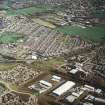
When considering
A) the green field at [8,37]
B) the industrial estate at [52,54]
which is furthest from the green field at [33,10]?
the green field at [8,37]

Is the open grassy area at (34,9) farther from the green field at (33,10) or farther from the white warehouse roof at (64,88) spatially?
the white warehouse roof at (64,88)

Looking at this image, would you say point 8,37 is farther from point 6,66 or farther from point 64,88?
point 64,88

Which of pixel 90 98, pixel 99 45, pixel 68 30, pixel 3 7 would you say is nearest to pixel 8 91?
pixel 90 98

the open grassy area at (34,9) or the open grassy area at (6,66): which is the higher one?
the open grassy area at (34,9)

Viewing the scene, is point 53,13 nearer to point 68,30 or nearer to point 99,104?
point 68,30

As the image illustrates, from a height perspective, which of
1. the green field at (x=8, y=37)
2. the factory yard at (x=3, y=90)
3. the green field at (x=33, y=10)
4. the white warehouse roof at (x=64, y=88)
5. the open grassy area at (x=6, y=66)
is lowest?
the factory yard at (x=3, y=90)

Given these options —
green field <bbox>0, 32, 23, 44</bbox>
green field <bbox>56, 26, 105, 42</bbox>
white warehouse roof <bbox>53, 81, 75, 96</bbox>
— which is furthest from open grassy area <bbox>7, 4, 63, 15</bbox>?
white warehouse roof <bbox>53, 81, 75, 96</bbox>

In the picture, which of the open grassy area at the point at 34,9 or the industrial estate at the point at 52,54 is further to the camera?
the open grassy area at the point at 34,9
